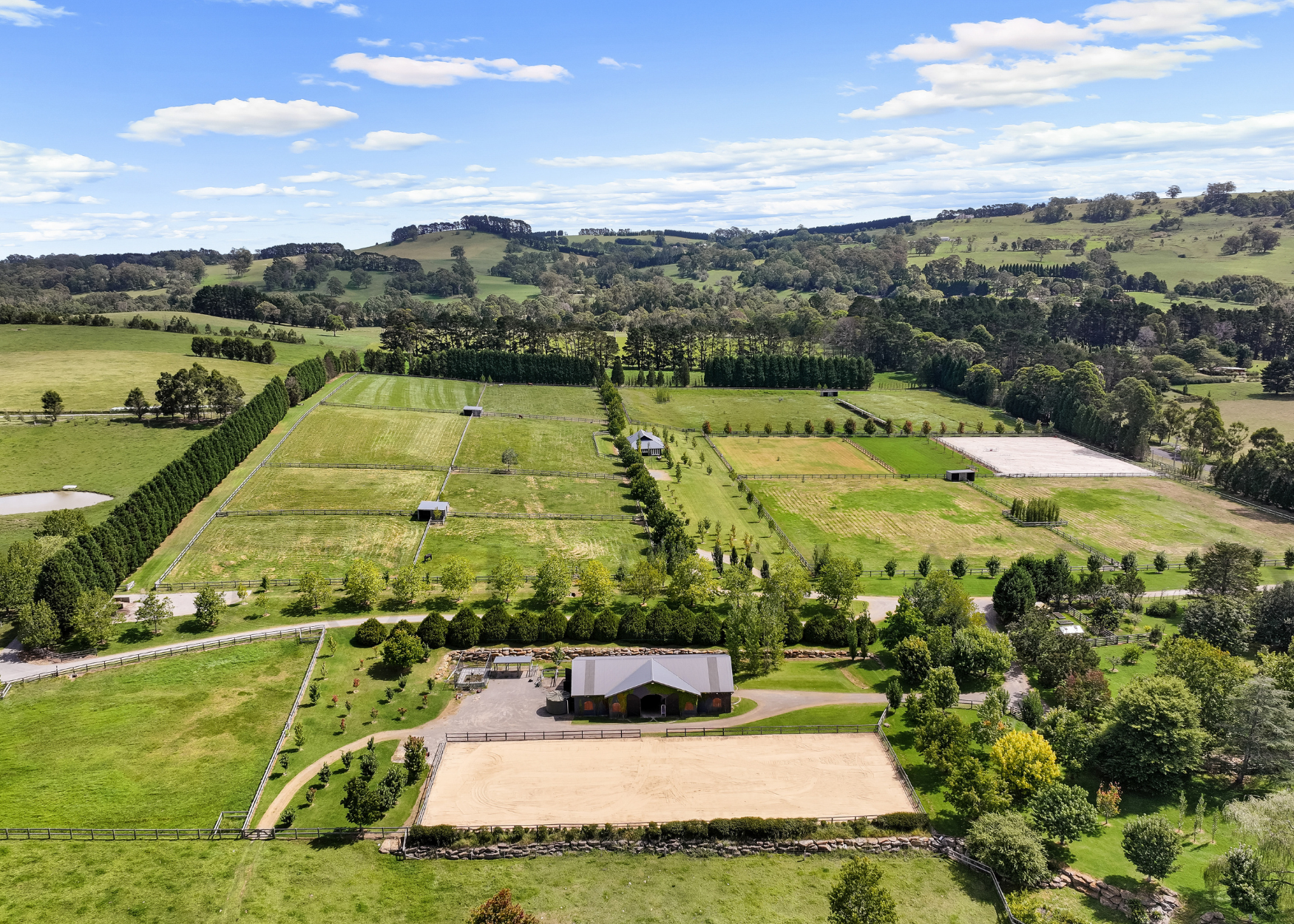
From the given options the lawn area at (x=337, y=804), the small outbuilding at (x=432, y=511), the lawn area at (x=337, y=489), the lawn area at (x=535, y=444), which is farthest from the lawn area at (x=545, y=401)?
the lawn area at (x=337, y=804)

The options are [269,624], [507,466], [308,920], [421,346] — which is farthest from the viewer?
[421,346]

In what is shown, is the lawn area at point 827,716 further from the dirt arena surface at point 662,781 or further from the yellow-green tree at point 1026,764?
the yellow-green tree at point 1026,764

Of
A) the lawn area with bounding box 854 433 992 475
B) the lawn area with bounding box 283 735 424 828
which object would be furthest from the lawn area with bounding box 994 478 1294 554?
the lawn area with bounding box 283 735 424 828

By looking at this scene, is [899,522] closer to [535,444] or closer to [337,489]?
[535,444]

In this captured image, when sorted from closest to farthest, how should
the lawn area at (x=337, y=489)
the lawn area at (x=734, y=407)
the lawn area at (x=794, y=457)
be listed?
the lawn area at (x=337, y=489)
the lawn area at (x=794, y=457)
the lawn area at (x=734, y=407)

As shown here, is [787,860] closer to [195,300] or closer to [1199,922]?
[1199,922]

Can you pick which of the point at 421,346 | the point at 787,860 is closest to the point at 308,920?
the point at 787,860
